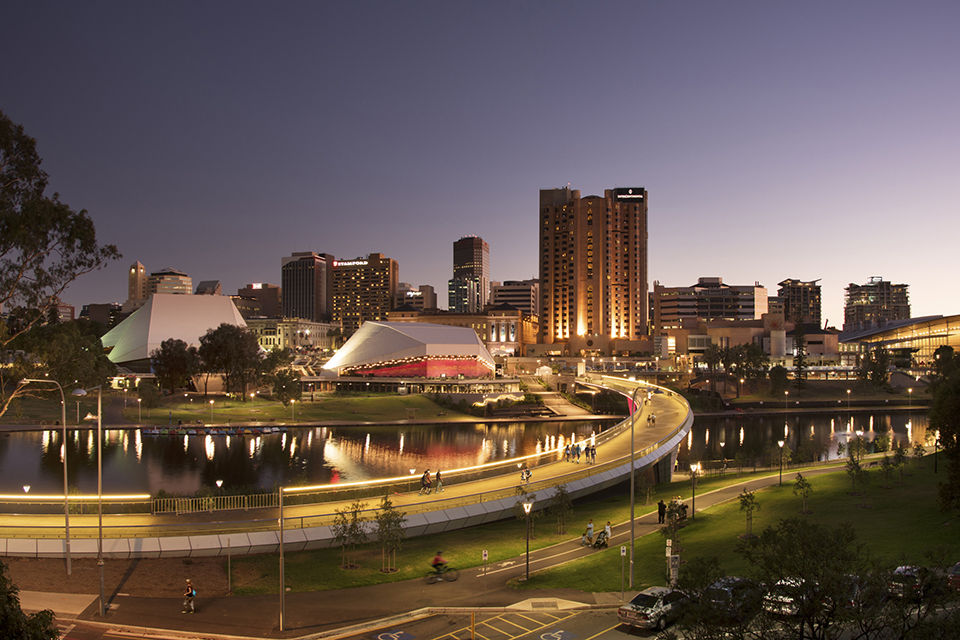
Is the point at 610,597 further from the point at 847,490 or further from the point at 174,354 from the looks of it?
the point at 174,354

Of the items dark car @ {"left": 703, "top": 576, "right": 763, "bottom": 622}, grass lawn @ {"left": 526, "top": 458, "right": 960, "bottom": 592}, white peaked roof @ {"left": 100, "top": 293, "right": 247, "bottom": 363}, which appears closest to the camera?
dark car @ {"left": 703, "top": 576, "right": 763, "bottom": 622}

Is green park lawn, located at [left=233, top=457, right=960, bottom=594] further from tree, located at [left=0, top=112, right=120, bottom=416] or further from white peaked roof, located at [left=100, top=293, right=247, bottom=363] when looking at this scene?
white peaked roof, located at [left=100, top=293, right=247, bottom=363]

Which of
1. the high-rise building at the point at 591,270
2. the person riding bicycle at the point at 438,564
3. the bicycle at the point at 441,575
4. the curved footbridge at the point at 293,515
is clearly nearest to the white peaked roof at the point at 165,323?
the high-rise building at the point at 591,270

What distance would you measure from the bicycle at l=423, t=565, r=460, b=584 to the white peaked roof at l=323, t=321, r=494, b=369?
94.2m

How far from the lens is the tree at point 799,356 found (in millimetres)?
117375

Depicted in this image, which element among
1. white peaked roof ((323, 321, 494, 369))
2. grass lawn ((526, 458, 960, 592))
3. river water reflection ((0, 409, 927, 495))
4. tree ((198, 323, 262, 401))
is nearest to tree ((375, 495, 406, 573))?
grass lawn ((526, 458, 960, 592))

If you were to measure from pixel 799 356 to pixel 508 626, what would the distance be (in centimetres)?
11619

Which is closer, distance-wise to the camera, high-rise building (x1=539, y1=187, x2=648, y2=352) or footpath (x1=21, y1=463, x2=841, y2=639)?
footpath (x1=21, y1=463, x2=841, y2=639)

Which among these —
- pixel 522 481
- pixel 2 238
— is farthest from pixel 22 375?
pixel 522 481

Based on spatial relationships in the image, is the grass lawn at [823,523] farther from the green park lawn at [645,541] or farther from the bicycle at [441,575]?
the bicycle at [441,575]

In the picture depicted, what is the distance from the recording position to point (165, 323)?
122 metres

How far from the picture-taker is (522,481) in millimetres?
35469

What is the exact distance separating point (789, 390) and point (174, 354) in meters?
97.0

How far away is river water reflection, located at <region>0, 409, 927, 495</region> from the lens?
50438mm
